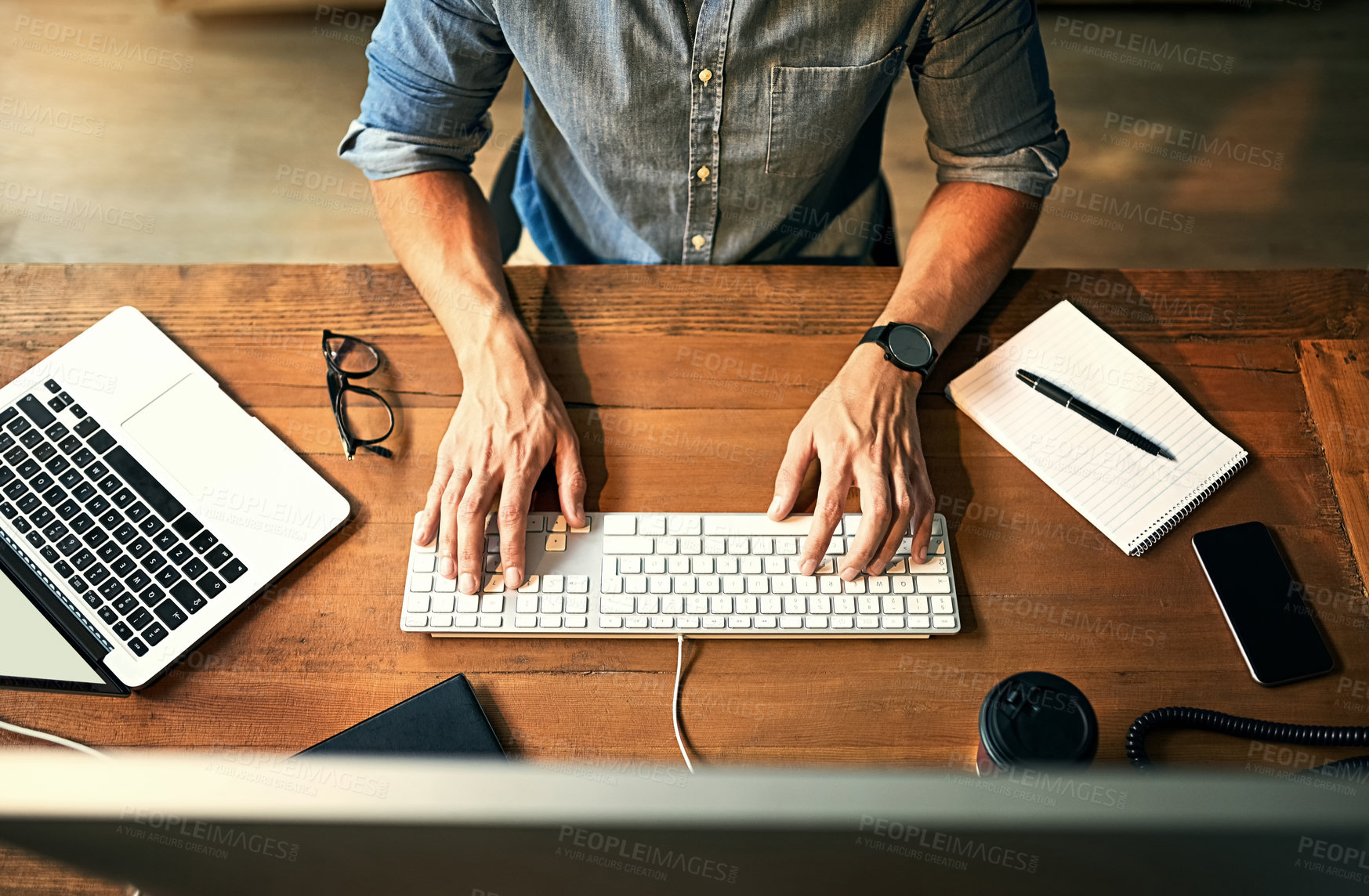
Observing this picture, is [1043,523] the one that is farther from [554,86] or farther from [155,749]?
[155,749]

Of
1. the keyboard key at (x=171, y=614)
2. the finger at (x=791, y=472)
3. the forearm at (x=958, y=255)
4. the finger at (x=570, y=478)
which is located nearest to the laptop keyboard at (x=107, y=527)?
the keyboard key at (x=171, y=614)

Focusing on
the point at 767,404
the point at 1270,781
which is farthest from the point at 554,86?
the point at 1270,781

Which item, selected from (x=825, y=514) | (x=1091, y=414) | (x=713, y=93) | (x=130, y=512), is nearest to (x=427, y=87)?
(x=713, y=93)

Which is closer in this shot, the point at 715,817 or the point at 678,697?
the point at 715,817

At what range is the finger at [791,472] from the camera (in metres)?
0.85

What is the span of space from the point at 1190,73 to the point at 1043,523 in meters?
2.28

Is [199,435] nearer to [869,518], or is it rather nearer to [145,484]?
[145,484]

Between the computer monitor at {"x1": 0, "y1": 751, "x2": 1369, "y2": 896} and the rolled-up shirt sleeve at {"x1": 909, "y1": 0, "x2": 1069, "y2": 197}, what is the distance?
814 mm

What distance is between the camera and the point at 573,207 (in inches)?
48.4

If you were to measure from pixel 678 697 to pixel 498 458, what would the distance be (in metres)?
0.30

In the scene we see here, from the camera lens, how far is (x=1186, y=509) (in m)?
0.87

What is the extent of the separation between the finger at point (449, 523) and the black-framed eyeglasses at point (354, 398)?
0.34 ft

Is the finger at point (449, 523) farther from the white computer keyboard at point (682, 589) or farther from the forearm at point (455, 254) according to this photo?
the forearm at point (455, 254)

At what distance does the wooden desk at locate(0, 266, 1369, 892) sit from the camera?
778 millimetres
